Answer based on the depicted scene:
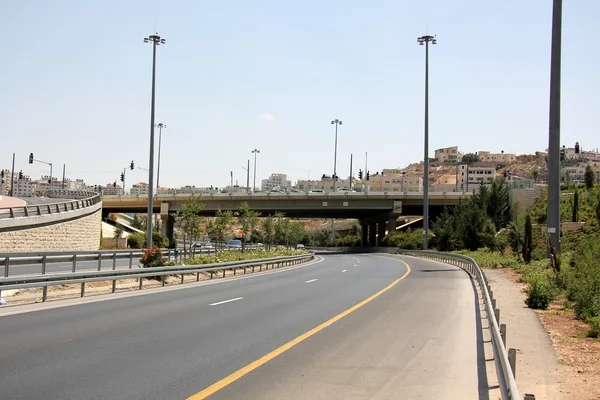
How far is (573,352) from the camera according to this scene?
416 inches

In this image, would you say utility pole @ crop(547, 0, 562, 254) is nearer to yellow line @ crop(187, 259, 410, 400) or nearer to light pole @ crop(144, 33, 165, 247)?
yellow line @ crop(187, 259, 410, 400)

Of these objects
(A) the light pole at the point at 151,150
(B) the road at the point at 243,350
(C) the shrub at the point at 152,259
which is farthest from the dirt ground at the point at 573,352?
(A) the light pole at the point at 151,150

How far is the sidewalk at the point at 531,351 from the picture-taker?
8.09 m

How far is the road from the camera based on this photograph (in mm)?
7695

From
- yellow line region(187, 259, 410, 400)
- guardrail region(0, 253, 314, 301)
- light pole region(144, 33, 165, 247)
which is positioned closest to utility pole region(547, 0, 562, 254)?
yellow line region(187, 259, 410, 400)

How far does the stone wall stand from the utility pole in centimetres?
2637

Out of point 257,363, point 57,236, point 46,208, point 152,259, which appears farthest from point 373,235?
point 257,363

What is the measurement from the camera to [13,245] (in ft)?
113

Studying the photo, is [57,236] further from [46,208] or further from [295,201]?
[295,201]

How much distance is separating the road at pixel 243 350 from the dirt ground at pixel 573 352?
1156mm

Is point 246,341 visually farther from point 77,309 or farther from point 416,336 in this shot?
point 77,309

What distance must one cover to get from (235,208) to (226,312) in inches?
2503

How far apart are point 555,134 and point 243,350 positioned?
64.2 ft

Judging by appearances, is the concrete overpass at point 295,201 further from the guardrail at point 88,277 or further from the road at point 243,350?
the road at point 243,350
